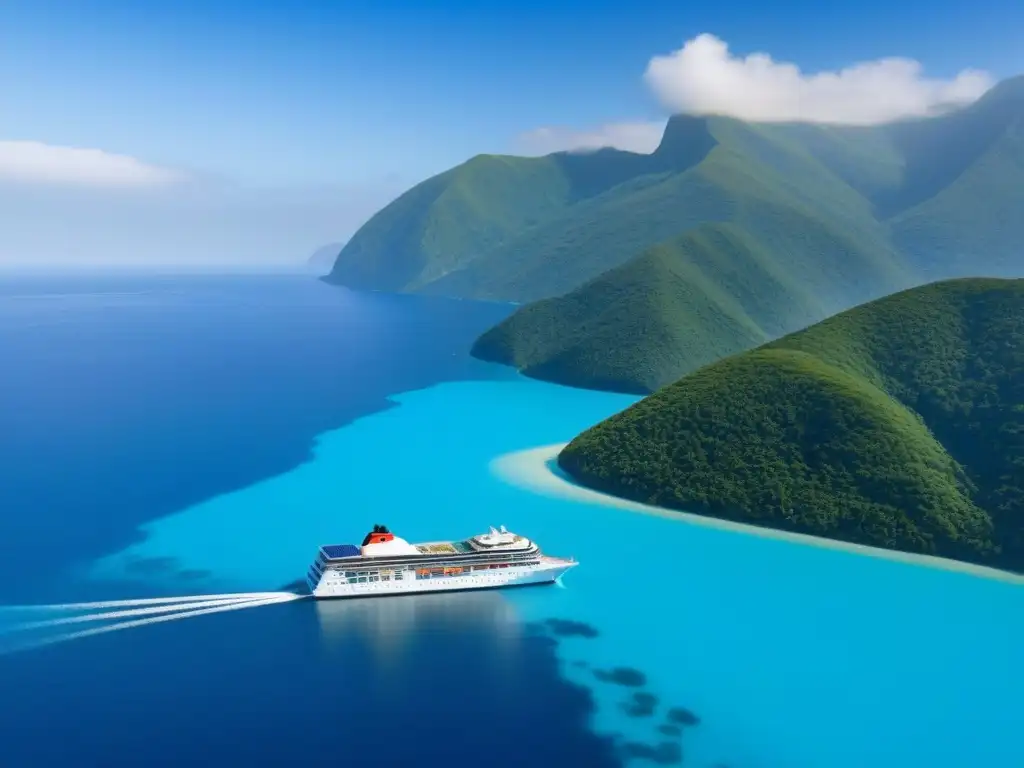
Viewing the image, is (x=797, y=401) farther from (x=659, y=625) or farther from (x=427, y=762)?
(x=427, y=762)

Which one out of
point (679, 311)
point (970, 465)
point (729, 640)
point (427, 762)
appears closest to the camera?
point (427, 762)

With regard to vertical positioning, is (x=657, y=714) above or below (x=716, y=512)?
below

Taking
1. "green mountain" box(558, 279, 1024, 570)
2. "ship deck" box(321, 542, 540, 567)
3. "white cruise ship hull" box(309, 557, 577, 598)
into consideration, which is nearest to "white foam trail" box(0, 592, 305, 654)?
"white cruise ship hull" box(309, 557, 577, 598)

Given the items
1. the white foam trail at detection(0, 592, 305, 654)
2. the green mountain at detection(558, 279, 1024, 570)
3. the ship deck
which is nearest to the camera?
the white foam trail at detection(0, 592, 305, 654)

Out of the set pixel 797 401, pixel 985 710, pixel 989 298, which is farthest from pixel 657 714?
pixel 989 298

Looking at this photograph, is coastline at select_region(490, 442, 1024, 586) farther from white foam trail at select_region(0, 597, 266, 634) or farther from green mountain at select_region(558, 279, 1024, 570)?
white foam trail at select_region(0, 597, 266, 634)
